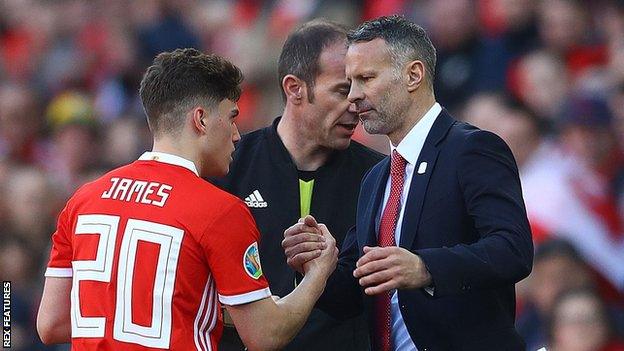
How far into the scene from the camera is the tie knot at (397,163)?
3.30m

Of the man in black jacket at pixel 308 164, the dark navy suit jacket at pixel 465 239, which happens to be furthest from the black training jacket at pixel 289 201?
the dark navy suit jacket at pixel 465 239

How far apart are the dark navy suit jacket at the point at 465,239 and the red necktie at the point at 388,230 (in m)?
0.09

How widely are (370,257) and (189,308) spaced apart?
496 millimetres

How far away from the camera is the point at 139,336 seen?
9.12 feet

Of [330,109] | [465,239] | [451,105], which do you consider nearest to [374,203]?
[465,239]

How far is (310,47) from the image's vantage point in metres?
4.08

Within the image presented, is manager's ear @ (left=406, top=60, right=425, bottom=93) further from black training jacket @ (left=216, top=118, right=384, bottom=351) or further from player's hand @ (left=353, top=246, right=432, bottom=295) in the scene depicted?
black training jacket @ (left=216, top=118, right=384, bottom=351)

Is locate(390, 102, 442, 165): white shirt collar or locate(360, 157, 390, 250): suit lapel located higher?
locate(390, 102, 442, 165): white shirt collar

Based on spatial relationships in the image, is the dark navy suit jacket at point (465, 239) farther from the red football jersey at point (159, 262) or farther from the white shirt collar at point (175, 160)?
the white shirt collar at point (175, 160)

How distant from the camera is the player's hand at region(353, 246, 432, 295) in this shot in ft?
9.08

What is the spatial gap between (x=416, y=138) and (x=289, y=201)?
2.63ft

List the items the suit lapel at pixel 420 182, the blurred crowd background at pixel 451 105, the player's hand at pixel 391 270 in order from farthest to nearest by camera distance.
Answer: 1. the blurred crowd background at pixel 451 105
2. the suit lapel at pixel 420 182
3. the player's hand at pixel 391 270

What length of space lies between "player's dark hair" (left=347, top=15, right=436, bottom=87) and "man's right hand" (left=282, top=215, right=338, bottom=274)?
58 centimetres

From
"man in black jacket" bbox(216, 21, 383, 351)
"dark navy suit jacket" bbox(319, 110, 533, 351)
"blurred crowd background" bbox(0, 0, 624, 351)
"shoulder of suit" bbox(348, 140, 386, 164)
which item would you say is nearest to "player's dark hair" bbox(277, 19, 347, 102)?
"man in black jacket" bbox(216, 21, 383, 351)
